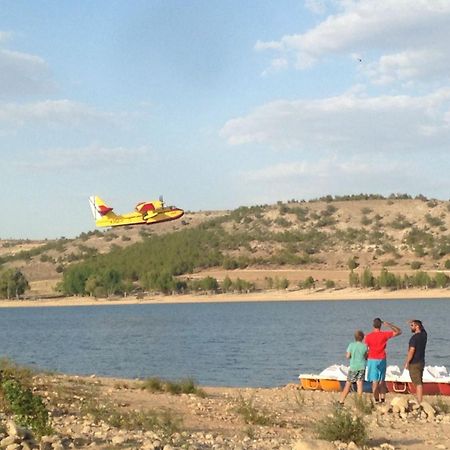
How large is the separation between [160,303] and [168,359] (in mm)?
73261

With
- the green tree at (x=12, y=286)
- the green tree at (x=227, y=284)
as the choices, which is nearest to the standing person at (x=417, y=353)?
the green tree at (x=227, y=284)

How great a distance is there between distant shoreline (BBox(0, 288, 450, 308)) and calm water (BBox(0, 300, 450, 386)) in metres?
15.2

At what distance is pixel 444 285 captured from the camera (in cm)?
9600

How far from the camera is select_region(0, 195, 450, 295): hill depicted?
369 feet

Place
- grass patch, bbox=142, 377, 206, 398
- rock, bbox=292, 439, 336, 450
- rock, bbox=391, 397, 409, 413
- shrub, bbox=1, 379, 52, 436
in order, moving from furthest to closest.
→ grass patch, bbox=142, 377, 206, 398 < rock, bbox=391, 397, 409, 413 < shrub, bbox=1, 379, 52, 436 < rock, bbox=292, 439, 336, 450

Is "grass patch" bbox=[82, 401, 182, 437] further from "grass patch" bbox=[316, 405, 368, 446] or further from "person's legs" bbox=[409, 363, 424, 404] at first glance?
"person's legs" bbox=[409, 363, 424, 404]

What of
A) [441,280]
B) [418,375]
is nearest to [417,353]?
[418,375]

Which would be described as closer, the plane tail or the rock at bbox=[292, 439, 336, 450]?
the rock at bbox=[292, 439, 336, 450]

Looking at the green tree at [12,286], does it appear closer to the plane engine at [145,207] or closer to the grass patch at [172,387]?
the plane engine at [145,207]

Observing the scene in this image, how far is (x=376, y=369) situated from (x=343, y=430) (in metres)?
4.23

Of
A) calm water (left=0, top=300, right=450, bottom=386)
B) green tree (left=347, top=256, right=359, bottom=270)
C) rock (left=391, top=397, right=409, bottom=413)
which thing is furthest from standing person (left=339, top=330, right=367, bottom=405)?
green tree (left=347, top=256, right=359, bottom=270)

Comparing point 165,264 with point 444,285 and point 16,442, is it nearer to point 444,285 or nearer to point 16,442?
point 444,285

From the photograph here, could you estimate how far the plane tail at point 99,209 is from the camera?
45.1m

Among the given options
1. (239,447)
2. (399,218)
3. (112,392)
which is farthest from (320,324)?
(399,218)
